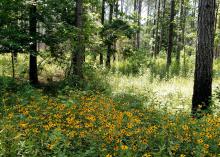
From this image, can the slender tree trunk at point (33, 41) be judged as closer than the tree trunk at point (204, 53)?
No

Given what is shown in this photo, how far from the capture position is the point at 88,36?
526 inches

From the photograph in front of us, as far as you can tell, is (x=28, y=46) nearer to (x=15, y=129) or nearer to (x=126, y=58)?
(x=15, y=129)

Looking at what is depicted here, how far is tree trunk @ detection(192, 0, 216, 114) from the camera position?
7.81 meters

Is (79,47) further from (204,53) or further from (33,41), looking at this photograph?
(204,53)

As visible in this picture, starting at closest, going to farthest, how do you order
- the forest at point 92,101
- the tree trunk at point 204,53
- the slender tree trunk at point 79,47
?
the forest at point 92,101 < the tree trunk at point 204,53 < the slender tree trunk at point 79,47

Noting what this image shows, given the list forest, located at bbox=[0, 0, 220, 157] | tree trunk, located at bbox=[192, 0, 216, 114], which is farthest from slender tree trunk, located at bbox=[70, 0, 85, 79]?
tree trunk, located at bbox=[192, 0, 216, 114]

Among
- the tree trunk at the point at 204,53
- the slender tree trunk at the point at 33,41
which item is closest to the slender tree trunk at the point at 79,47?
the slender tree trunk at the point at 33,41

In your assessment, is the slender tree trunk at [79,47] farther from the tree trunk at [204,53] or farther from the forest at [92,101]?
the tree trunk at [204,53]

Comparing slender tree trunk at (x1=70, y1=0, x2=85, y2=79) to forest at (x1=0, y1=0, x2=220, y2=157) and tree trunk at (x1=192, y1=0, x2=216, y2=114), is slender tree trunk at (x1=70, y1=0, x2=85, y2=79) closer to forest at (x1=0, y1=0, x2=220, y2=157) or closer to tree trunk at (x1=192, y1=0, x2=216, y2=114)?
forest at (x1=0, y1=0, x2=220, y2=157)

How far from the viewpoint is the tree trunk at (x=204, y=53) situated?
7809 mm

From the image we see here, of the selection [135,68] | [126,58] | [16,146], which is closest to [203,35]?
[16,146]

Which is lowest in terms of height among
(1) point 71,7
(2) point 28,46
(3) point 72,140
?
(3) point 72,140

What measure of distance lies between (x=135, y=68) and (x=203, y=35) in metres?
11.2

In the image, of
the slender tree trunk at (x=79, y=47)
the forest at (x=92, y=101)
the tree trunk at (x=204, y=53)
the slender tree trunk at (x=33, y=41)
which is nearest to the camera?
the forest at (x=92, y=101)
